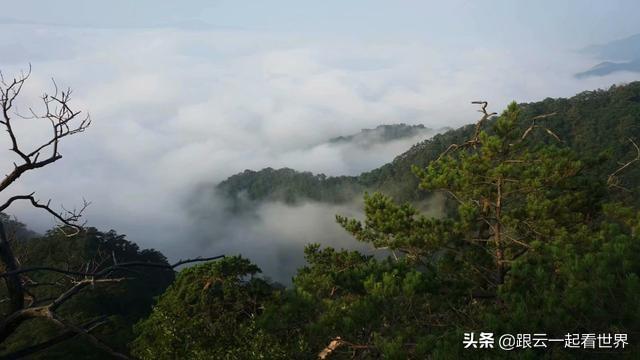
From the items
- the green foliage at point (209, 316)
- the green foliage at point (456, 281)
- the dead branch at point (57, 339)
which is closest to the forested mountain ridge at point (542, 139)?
the green foliage at point (456, 281)

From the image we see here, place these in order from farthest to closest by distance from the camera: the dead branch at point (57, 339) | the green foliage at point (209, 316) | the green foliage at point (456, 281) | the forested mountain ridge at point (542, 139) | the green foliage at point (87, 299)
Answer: the forested mountain ridge at point (542, 139)
the green foliage at point (87, 299)
the green foliage at point (209, 316)
the green foliage at point (456, 281)
the dead branch at point (57, 339)

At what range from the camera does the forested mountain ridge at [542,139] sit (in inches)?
2648

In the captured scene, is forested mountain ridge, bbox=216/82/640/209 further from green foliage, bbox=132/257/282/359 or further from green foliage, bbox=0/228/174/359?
green foliage, bbox=0/228/174/359

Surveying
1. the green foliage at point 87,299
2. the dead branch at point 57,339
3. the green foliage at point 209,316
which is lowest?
the green foliage at point 87,299

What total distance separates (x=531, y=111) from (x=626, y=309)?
316 feet

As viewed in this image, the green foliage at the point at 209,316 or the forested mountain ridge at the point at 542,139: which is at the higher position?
the forested mountain ridge at the point at 542,139

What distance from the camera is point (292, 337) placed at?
8859 millimetres

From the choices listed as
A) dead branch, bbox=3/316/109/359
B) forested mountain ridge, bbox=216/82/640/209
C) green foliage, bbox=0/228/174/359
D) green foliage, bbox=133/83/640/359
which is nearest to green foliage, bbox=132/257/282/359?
green foliage, bbox=133/83/640/359

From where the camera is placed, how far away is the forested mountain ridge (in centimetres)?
6725

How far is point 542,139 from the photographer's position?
74.4 meters

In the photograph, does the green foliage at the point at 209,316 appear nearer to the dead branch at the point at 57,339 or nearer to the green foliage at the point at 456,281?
the green foliage at the point at 456,281

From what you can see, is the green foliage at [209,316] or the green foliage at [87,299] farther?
the green foliage at [87,299]

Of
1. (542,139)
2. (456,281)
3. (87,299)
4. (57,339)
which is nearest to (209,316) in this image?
(456,281)

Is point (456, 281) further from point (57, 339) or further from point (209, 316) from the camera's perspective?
point (57, 339)
